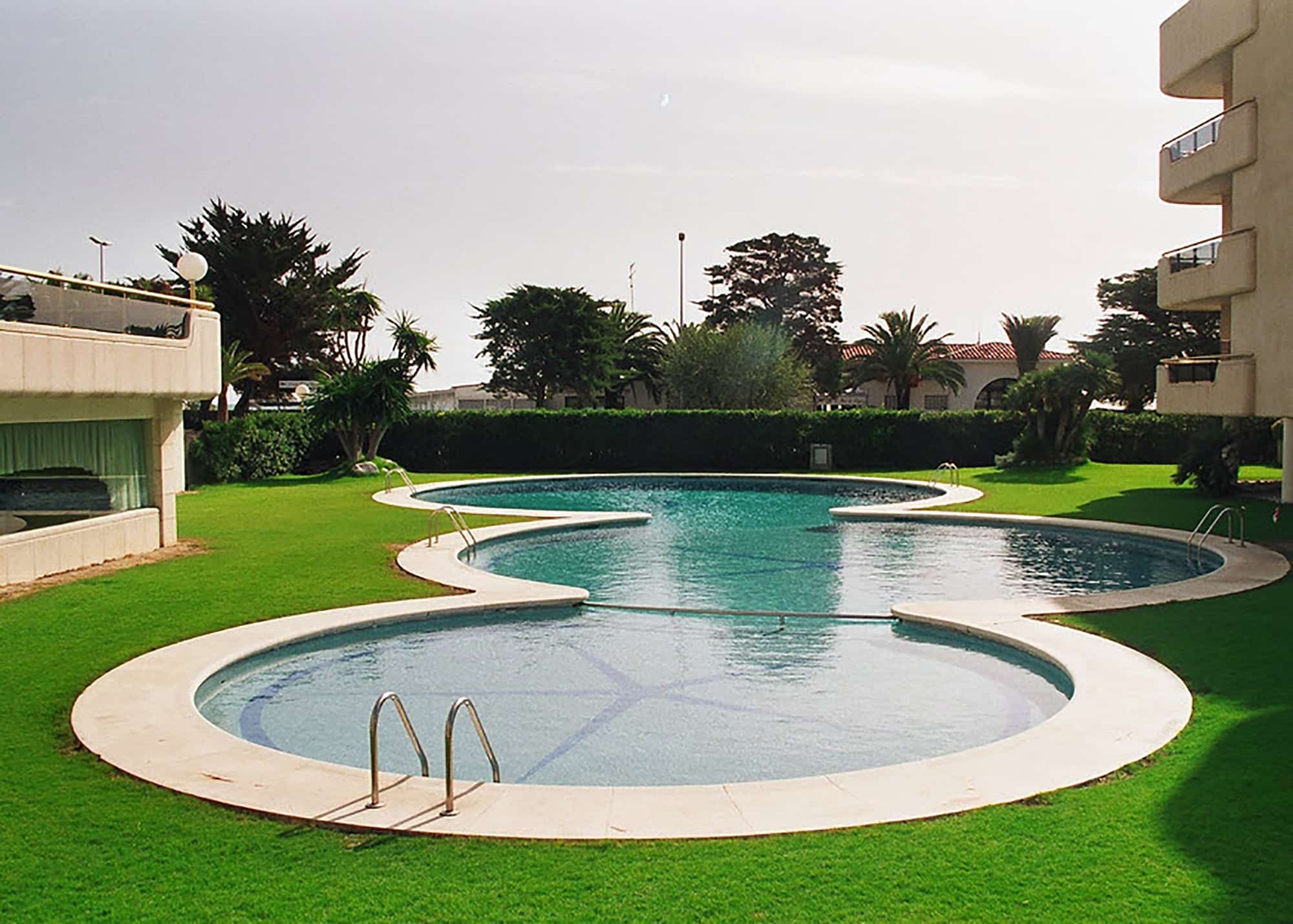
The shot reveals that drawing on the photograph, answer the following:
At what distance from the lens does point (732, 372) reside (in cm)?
5984

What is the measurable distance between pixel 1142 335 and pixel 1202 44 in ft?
129

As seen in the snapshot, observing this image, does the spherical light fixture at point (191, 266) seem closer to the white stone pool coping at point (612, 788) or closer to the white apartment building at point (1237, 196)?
the white stone pool coping at point (612, 788)

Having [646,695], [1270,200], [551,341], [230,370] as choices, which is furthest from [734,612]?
[551,341]

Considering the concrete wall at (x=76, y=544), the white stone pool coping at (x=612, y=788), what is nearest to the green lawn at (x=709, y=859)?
the white stone pool coping at (x=612, y=788)

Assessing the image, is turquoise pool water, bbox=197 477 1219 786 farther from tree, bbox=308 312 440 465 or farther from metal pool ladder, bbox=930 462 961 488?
tree, bbox=308 312 440 465

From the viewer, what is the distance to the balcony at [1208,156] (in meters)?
24.2

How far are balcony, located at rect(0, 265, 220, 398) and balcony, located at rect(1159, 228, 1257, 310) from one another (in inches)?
852

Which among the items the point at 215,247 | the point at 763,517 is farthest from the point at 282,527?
the point at 215,247

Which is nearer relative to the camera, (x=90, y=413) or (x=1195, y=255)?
(x=90, y=413)

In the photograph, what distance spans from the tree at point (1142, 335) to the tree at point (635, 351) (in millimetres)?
26303

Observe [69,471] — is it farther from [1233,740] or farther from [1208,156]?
[1208,156]

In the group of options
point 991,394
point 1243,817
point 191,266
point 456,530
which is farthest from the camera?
point 991,394

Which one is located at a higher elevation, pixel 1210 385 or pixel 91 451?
pixel 1210 385

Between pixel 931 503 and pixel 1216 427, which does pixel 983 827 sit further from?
pixel 1216 427
